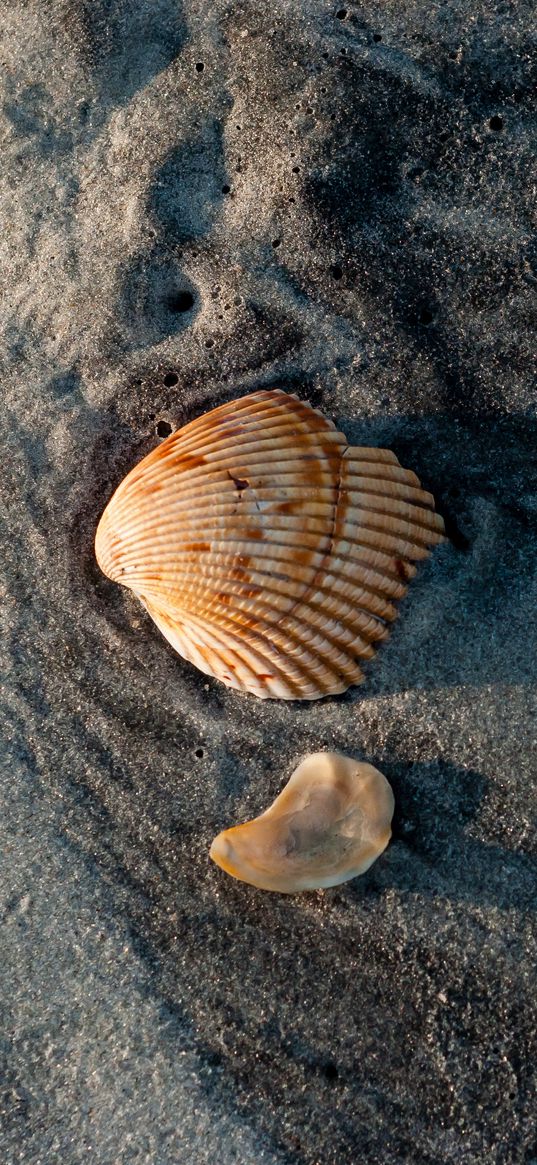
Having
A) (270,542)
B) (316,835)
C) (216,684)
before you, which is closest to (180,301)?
(270,542)

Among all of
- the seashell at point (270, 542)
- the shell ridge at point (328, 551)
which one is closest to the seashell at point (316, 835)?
the seashell at point (270, 542)

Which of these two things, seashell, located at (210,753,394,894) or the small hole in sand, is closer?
seashell, located at (210,753,394,894)

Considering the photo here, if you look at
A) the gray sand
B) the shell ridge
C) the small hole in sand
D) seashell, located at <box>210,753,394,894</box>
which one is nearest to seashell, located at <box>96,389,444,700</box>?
the shell ridge

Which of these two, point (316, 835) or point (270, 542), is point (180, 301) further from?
point (316, 835)

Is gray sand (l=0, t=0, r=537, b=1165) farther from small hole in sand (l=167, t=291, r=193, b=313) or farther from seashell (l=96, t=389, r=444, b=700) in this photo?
seashell (l=96, t=389, r=444, b=700)

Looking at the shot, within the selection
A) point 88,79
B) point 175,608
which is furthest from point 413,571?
point 88,79

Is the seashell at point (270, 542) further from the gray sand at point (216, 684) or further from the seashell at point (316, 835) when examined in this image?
the seashell at point (316, 835)

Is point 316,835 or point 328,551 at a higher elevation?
point 328,551
